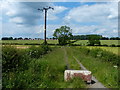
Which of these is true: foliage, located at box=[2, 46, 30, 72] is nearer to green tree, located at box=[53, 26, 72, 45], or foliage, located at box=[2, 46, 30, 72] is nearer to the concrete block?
the concrete block

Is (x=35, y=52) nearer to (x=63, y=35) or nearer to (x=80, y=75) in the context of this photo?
(x=80, y=75)

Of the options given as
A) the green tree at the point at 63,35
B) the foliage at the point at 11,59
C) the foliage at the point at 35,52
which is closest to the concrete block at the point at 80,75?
the foliage at the point at 11,59

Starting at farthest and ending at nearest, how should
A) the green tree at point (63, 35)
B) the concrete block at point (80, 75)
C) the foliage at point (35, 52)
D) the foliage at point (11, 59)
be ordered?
the green tree at point (63, 35) < the foliage at point (35, 52) < the concrete block at point (80, 75) < the foliage at point (11, 59)

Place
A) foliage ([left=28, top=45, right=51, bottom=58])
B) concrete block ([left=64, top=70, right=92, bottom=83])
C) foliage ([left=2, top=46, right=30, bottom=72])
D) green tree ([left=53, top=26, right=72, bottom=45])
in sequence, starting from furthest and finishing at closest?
green tree ([left=53, top=26, right=72, bottom=45]), foliage ([left=28, top=45, right=51, bottom=58]), concrete block ([left=64, top=70, right=92, bottom=83]), foliage ([left=2, top=46, right=30, bottom=72])

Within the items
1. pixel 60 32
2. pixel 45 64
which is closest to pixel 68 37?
pixel 60 32

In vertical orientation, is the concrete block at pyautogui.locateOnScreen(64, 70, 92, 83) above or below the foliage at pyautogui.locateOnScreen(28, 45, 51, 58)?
below

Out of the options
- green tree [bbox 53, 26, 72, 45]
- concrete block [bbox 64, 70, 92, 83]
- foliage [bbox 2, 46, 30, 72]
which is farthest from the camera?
green tree [bbox 53, 26, 72, 45]

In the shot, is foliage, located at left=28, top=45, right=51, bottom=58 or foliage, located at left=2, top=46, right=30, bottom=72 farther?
foliage, located at left=28, top=45, right=51, bottom=58

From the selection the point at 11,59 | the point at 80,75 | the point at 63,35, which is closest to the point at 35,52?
the point at 80,75

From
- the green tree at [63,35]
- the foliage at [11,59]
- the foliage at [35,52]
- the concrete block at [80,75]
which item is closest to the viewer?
the foliage at [11,59]

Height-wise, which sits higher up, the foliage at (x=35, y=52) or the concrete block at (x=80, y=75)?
the foliage at (x=35, y=52)

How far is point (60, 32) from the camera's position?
344 feet

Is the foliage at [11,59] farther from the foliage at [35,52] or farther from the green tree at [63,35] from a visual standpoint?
the green tree at [63,35]

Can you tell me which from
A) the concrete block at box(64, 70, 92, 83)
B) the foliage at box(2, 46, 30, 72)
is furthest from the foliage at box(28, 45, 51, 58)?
the concrete block at box(64, 70, 92, 83)
